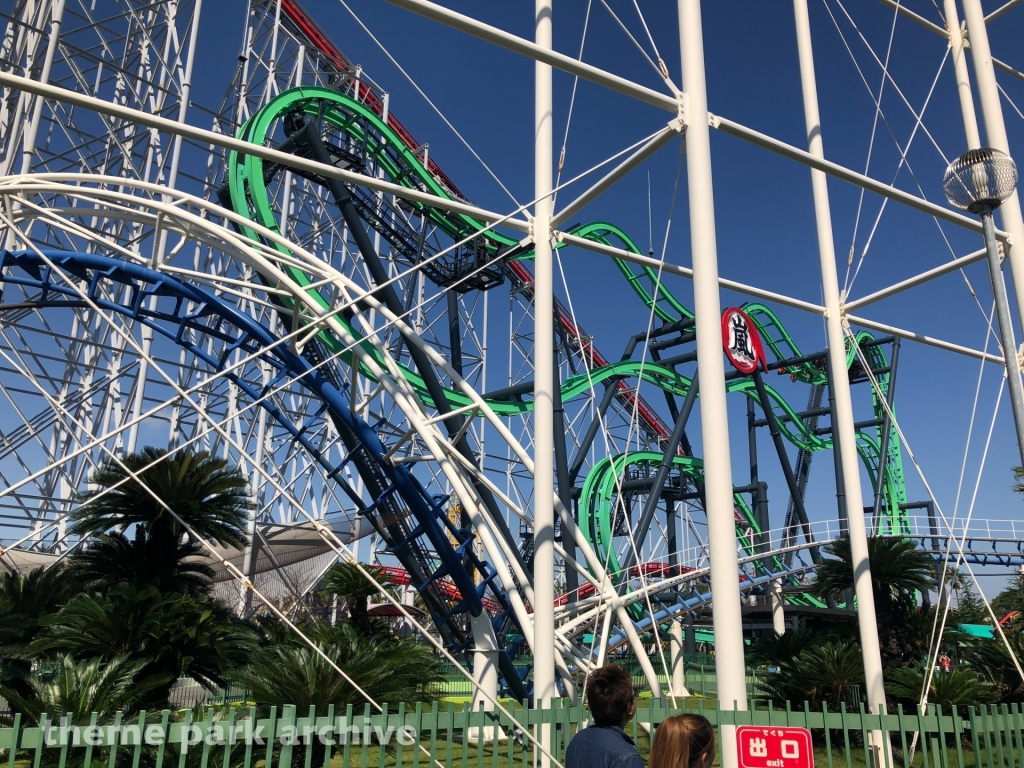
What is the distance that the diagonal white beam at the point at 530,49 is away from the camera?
16.2 feet

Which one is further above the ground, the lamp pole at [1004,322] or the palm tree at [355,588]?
the lamp pole at [1004,322]

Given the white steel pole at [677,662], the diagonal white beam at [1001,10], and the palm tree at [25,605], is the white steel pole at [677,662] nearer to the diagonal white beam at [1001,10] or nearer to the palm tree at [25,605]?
the palm tree at [25,605]

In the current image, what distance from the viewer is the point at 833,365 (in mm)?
8516

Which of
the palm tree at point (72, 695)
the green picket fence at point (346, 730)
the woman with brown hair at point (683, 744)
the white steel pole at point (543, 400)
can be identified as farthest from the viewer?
the white steel pole at point (543, 400)

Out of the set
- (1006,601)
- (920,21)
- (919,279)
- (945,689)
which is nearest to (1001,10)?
(920,21)

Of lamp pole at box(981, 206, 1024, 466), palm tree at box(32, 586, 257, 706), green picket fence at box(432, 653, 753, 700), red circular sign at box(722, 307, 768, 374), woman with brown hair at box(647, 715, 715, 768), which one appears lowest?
green picket fence at box(432, 653, 753, 700)

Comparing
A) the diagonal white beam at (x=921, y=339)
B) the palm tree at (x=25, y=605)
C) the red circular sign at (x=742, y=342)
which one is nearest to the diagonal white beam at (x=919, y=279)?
the diagonal white beam at (x=921, y=339)

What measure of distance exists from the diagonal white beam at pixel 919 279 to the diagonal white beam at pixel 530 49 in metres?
3.90

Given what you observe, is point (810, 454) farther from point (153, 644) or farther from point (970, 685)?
point (153, 644)

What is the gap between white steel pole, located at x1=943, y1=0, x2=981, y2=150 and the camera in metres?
8.73

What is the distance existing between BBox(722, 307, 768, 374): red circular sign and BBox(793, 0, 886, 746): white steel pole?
50.2 feet

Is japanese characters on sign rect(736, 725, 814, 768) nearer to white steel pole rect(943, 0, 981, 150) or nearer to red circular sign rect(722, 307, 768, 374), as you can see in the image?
white steel pole rect(943, 0, 981, 150)

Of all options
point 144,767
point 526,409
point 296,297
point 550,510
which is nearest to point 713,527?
point 550,510

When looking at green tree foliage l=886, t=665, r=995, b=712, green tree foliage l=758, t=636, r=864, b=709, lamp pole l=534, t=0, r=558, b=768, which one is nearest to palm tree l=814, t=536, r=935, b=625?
green tree foliage l=758, t=636, r=864, b=709
